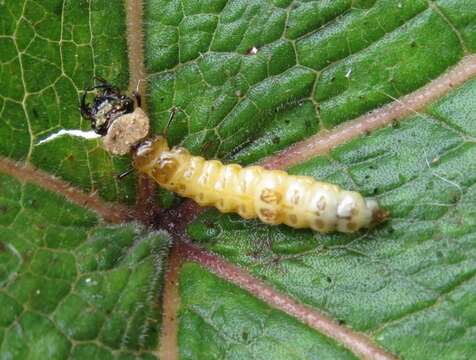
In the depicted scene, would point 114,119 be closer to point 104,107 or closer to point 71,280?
point 104,107

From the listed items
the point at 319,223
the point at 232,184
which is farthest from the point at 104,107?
the point at 319,223

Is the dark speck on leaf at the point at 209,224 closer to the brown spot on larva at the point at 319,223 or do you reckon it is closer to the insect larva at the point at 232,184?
the insect larva at the point at 232,184

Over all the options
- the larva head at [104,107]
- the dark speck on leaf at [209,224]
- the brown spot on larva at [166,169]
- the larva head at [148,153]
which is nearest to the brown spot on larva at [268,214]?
the dark speck on leaf at [209,224]

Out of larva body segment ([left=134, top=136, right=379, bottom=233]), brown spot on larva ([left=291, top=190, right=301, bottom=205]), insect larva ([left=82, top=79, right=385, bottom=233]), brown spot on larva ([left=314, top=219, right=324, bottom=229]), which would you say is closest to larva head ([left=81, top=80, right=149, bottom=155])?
insect larva ([left=82, top=79, right=385, bottom=233])

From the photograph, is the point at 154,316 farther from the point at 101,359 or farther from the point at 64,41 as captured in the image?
the point at 64,41

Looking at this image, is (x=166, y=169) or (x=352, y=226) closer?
(x=352, y=226)

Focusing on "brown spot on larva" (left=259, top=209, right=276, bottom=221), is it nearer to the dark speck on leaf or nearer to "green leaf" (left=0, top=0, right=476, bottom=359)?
"green leaf" (left=0, top=0, right=476, bottom=359)
